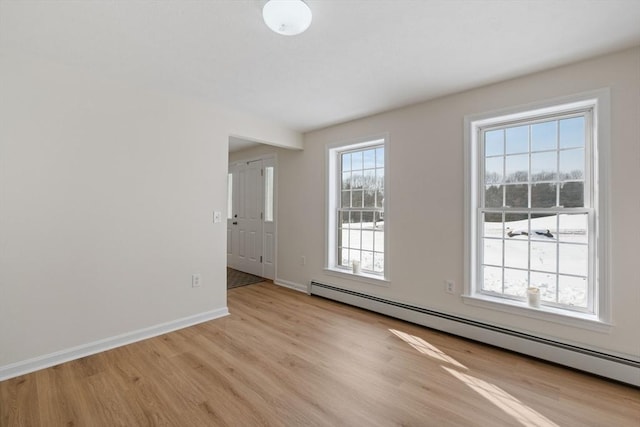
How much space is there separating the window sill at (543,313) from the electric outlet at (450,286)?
0.11 meters

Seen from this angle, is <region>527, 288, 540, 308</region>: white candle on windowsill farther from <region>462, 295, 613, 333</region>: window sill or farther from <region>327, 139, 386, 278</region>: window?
<region>327, 139, 386, 278</region>: window

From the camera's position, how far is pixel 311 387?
1997 millimetres

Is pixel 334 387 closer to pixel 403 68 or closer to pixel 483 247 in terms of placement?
pixel 483 247

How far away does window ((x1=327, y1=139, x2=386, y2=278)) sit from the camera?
365cm

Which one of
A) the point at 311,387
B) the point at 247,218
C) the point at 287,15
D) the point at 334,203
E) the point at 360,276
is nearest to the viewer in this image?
the point at 287,15

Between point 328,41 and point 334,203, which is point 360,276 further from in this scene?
point 328,41

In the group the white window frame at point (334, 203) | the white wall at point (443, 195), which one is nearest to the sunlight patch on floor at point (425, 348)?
the white wall at point (443, 195)

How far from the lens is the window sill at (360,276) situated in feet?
11.3

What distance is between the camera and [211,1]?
1643 mm

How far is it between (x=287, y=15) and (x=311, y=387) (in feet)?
7.84

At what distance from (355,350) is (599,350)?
184 centimetres

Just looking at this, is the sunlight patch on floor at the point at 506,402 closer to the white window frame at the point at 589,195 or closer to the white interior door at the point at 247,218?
the white window frame at the point at 589,195

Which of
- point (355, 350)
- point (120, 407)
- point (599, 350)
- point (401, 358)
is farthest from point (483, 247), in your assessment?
point (120, 407)

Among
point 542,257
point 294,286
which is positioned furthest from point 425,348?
point 294,286
